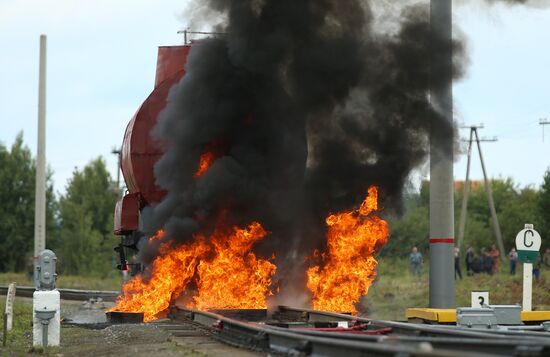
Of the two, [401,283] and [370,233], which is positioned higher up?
[370,233]

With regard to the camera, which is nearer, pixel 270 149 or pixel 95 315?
pixel 270 149

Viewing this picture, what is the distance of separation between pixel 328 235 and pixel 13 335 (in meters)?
6.62

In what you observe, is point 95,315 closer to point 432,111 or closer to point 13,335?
point 13,335

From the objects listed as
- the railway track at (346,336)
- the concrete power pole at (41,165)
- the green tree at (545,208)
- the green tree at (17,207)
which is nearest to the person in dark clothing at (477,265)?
the green tree at (545,208)

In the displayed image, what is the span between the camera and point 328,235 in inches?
774

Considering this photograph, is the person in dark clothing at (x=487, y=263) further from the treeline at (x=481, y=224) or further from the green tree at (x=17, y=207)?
the green tree at (x=17, y=207)

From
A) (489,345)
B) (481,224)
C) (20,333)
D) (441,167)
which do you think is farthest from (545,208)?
(489,345)

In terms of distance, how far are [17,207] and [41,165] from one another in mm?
39166

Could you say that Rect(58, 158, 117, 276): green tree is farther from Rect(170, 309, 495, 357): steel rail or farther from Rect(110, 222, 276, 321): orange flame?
Rect(170, 309, 495, 357): steel rail

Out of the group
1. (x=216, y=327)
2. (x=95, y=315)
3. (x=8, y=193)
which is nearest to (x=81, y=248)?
(x=8, y=193)

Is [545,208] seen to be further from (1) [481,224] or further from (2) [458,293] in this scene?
(1) [481,224]

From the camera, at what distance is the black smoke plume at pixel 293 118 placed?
62.3 ft

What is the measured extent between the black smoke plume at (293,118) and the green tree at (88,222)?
4743cm

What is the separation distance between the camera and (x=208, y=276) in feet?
61.8
